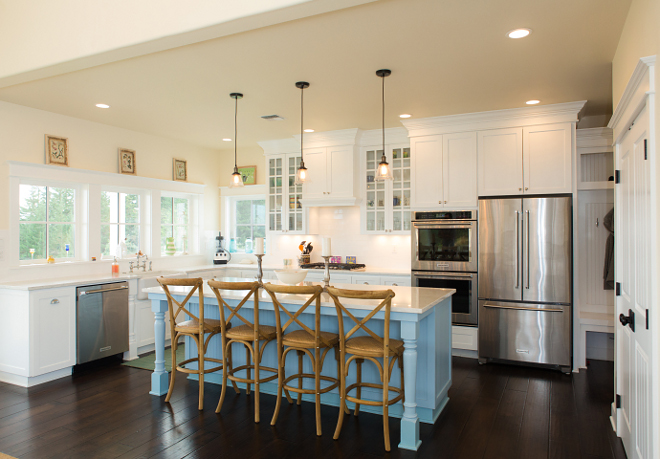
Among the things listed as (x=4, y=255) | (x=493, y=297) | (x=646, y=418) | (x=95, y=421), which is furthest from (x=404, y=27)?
(x=4, y=255)

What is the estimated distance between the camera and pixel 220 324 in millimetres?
3576

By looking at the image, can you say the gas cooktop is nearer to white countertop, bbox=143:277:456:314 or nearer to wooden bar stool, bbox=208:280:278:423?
white countertop, bbox=143:277:456:314

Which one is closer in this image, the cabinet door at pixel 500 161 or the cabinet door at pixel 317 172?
the cabinet door at pixel 500 161

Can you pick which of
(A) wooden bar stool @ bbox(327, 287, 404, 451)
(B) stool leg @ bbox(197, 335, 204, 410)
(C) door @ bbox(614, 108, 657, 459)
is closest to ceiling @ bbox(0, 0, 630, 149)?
(C) door @ bbox(614, 108, 657, 459)

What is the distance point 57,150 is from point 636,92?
5289mm

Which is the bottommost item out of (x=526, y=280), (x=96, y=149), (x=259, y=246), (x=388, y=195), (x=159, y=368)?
(x=159, y=368)

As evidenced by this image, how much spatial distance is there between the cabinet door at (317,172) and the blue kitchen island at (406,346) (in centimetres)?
237

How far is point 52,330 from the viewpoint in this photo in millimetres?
4215

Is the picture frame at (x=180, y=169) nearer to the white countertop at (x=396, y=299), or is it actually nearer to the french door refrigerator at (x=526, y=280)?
the white countertop at (x=396, y=299)

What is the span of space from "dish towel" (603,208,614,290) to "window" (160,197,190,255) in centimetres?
552

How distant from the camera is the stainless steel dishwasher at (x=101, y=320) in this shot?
4473 mm

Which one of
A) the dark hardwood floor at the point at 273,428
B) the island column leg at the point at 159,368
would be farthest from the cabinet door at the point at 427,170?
the island column leg at the point at 159,368

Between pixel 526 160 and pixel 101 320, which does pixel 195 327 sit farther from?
pixel 526 160

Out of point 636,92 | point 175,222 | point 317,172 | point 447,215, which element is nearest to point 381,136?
point 317,172
